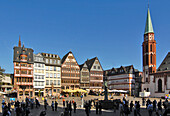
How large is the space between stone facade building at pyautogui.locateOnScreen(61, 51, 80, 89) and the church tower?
1002 inches

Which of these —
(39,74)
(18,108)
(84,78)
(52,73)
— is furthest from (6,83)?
(18,108)

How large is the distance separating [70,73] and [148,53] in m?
30.0

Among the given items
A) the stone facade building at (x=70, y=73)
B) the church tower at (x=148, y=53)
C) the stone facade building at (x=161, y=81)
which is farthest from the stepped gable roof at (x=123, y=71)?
the stone facade building at (x=70, y=73)

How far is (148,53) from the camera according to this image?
233 feet

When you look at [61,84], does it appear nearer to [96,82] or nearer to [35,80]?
[35,80]

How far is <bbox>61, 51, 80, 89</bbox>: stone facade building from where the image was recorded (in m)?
64.7

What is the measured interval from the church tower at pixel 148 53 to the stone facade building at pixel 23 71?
135 feet

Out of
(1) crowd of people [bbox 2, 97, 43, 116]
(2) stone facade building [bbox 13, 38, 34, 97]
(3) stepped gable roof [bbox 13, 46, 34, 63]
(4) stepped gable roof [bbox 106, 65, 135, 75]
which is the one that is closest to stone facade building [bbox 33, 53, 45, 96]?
(2) stone facade building [bbox 13, 38, 34, 97]

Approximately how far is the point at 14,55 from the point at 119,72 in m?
43.8

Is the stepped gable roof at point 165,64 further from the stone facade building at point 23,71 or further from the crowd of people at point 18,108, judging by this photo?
the crowd of people at point 18,108

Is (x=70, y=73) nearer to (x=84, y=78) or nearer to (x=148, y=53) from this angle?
(x=84, y=78)

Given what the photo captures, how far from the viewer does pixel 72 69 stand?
66000 mm

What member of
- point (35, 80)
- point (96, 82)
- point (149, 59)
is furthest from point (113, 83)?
point (35, 80)

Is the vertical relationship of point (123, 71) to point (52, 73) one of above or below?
above
